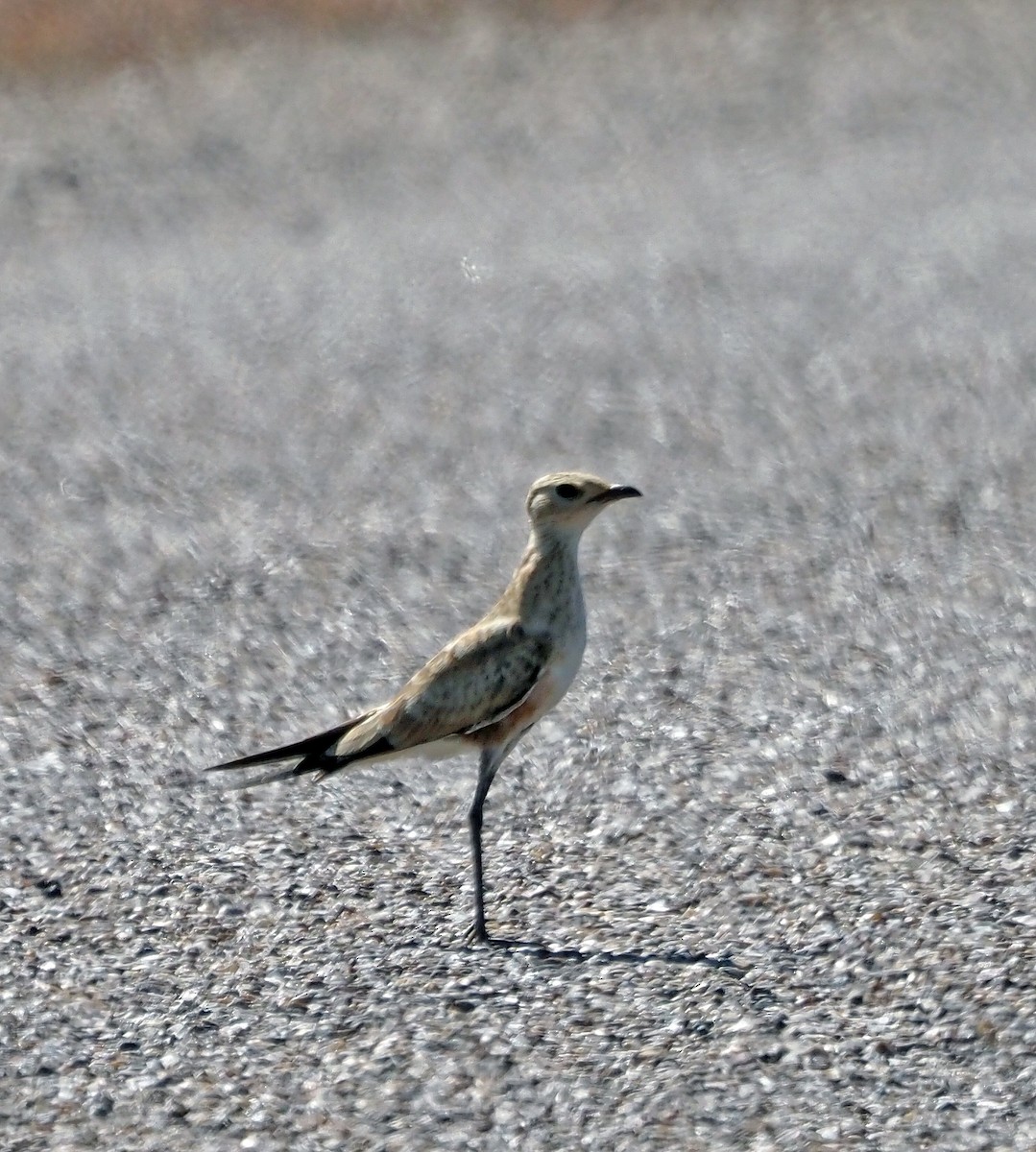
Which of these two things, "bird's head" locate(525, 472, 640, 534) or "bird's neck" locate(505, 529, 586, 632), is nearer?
"bird's neck" locate(505, 529, 586, 632)

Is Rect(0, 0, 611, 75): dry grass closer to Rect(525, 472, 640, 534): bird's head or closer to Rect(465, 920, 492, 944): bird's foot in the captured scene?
Rect(525, 472, 640, 534): bird's head

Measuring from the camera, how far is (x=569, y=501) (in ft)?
26.6

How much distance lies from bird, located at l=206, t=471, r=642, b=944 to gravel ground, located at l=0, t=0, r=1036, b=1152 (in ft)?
2.22

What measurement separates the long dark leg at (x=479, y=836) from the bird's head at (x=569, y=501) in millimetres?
928

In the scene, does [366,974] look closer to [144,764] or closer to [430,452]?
[144,764]

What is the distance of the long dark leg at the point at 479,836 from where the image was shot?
25.4 ft

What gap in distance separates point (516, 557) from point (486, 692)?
5665 millimetres

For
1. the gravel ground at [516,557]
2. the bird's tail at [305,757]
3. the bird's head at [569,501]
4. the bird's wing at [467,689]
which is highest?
the bird's head at [569,501]

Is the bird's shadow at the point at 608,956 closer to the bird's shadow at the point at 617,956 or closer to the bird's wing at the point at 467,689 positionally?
the bird's shadow at the point at 617,956

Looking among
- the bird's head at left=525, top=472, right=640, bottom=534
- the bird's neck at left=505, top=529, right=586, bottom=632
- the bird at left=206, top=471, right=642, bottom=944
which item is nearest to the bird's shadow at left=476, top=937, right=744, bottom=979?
the bird at left=206, top=471, right=642, bottom=944

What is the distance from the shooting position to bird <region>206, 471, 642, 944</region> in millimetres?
7809

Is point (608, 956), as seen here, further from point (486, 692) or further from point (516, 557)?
point (516, 557)

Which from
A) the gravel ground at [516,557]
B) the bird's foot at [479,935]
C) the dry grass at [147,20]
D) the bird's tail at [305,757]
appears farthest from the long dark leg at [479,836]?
the dry grass at [147,20]

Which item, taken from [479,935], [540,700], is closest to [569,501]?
[540,700]
